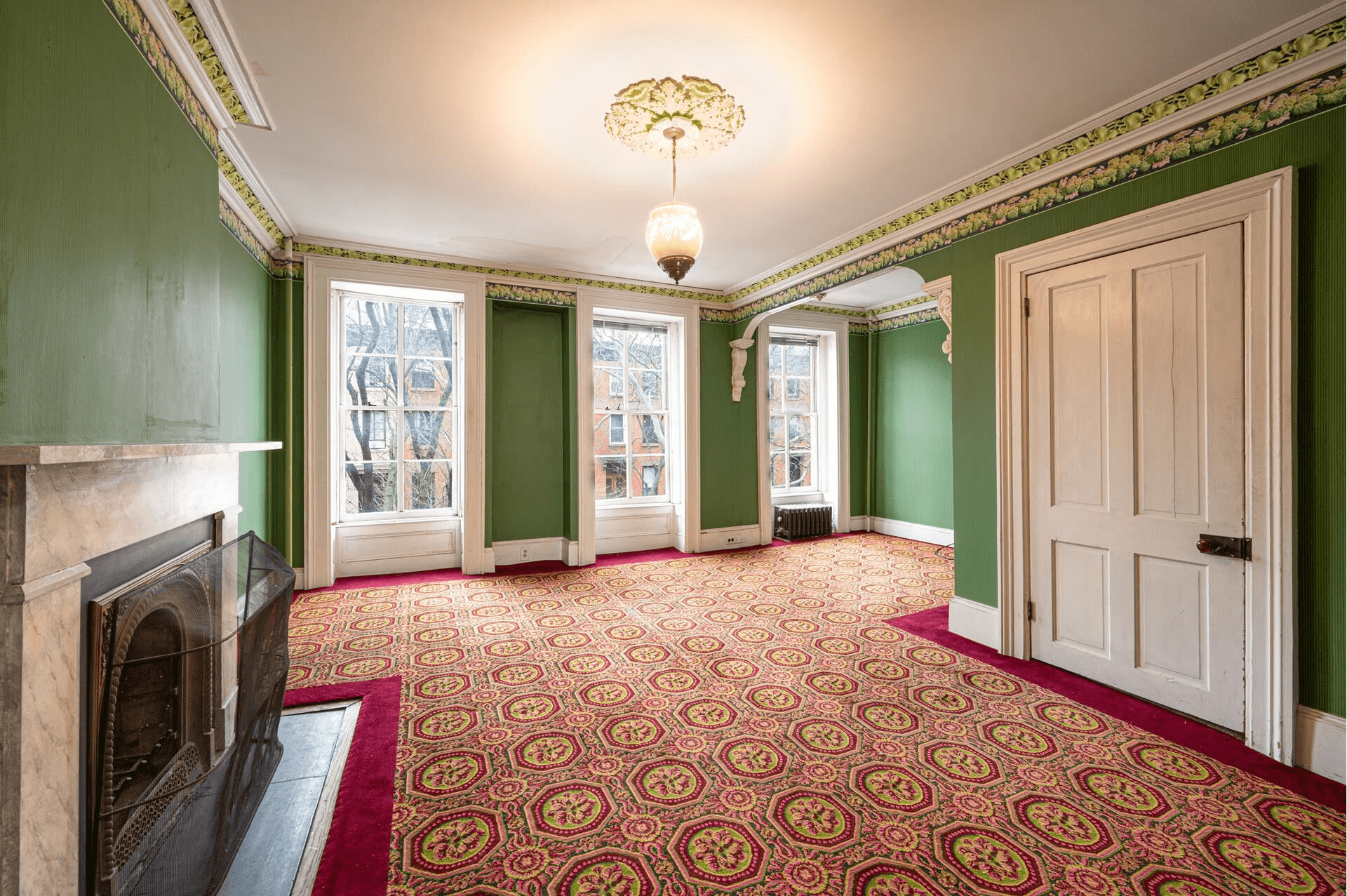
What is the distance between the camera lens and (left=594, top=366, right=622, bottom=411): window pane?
6078 millimetres

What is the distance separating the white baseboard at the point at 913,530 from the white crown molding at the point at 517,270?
3.47 meters

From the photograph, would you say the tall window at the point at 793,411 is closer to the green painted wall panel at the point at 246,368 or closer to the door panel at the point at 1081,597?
the door panel at the point at 1081,597

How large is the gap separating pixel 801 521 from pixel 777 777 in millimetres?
4960

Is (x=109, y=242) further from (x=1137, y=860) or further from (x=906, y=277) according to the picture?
(x=906, y=277)

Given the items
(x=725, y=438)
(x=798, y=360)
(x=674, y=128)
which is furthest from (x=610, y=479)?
(x=674, y=128)

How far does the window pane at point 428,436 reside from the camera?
529cm

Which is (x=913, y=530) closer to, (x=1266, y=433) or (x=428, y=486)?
(x=1266, y=433)

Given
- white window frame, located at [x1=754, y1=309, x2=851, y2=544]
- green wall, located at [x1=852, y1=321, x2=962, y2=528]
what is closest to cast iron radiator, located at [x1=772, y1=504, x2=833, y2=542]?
white window frame, located at [x1=754, y1=309, x2=851, y2=544]

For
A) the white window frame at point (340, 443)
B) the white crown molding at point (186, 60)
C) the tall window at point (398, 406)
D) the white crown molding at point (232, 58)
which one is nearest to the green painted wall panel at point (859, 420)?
the white window frame at point (340, 443)

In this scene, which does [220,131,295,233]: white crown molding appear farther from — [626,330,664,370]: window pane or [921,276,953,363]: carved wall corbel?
[921,276,953,363]: carved wall corbel

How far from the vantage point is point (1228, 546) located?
2422 millimetres

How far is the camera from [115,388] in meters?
1.69

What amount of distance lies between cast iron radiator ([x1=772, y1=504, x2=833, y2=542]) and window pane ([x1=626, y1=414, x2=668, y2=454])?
68.5 inches

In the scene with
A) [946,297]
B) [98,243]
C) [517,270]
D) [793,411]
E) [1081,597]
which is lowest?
[1081,597]
